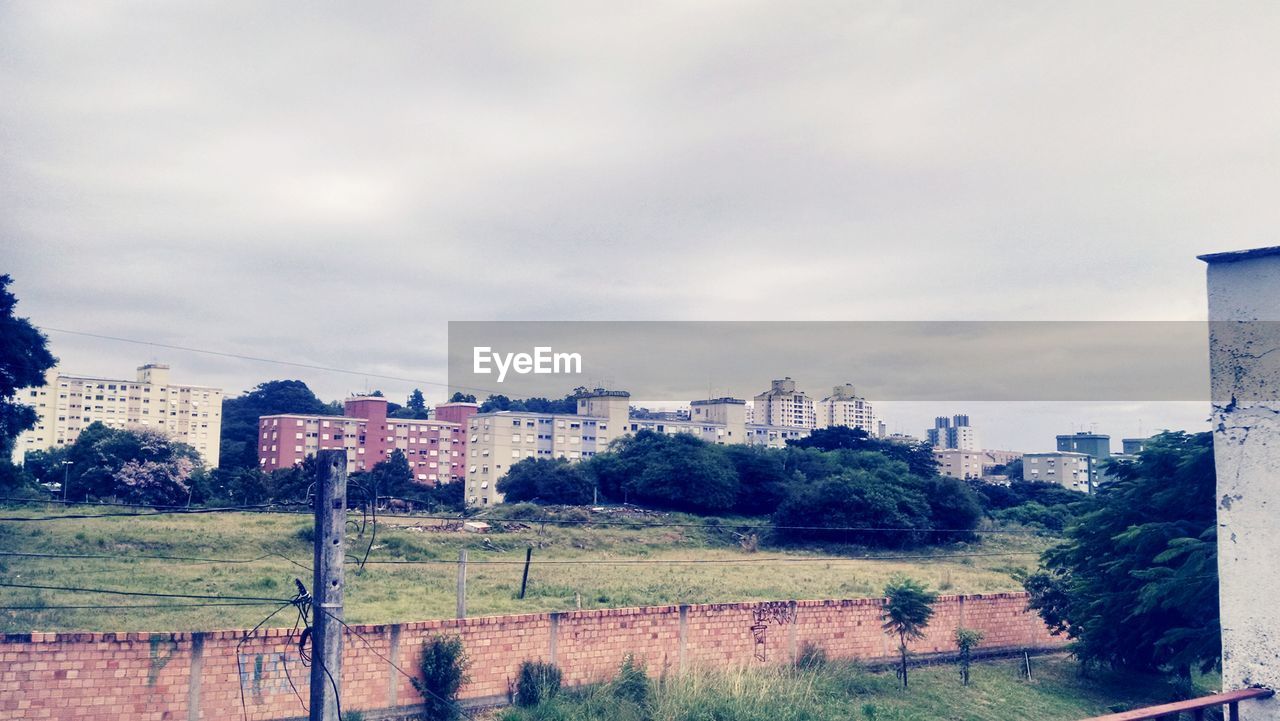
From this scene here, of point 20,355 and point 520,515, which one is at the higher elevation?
point 20,355

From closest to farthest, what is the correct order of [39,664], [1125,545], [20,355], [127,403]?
1. [39,664]
2. [1125,545]
3. [20,355]
4. [127,403]

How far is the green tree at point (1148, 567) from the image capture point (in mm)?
11523

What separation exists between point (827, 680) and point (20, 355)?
28566 mm

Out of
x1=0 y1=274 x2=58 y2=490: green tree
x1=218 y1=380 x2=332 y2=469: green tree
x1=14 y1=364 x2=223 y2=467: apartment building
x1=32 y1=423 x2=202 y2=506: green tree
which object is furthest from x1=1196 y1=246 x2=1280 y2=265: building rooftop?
x1=14 y1=364 x2=223 y2=467: apartment building

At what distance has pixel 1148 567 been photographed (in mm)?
14164

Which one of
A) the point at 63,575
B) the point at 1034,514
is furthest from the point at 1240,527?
the point at 1034,514

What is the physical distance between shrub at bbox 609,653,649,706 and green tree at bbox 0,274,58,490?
1029 inches

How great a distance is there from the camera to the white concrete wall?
4.75 m

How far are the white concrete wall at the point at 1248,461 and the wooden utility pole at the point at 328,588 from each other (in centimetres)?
569

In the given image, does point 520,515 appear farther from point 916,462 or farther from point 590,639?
point 916,462

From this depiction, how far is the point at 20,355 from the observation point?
29625 millimetres

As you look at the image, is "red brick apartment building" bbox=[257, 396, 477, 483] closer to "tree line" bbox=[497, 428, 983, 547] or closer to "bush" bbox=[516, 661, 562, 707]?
"tree line" bbox=[497, 428, 983, 547]

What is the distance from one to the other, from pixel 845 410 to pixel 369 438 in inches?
3935

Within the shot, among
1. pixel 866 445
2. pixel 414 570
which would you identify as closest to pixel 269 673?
pixel 414 570
